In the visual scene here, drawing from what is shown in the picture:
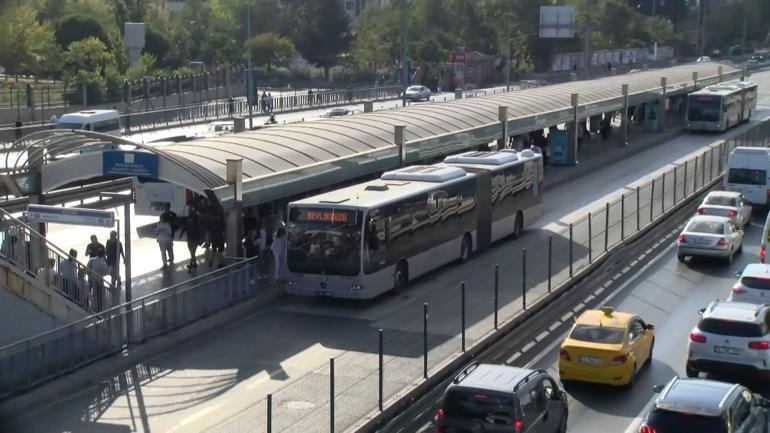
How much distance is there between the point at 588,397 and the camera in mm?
19344

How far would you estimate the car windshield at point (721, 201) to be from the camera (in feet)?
115

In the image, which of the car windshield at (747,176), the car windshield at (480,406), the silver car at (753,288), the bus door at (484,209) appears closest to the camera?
the car windshield at (480,406)

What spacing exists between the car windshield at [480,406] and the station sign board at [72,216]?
27.6 feet

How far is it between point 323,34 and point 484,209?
92.8 m

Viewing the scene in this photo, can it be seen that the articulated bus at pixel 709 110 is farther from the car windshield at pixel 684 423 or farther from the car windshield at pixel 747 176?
the car windshield at pixel 684 423

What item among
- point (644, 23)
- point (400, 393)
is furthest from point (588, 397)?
point (644, 23)

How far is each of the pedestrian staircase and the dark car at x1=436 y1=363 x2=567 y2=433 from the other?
30.4ft

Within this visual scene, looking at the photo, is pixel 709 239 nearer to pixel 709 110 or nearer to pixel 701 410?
pixel 701 410

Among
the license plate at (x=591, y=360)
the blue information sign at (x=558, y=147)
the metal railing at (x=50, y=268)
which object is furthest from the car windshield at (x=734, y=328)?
the blue information sign at (x=558, y=147)

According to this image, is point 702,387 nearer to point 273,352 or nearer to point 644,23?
point 273,352

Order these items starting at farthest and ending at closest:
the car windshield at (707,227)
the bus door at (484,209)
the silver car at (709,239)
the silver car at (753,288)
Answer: the bus door at (484,209) < the car windshield at (707,227) < the silver car at (709,239) < the silver car at (753,288)

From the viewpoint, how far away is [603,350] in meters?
19.2

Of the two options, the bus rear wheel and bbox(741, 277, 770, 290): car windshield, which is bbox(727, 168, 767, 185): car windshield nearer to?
bbox(741, 277, 770, 290): car windshield

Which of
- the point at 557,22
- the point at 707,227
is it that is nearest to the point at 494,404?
the point at 707,227
